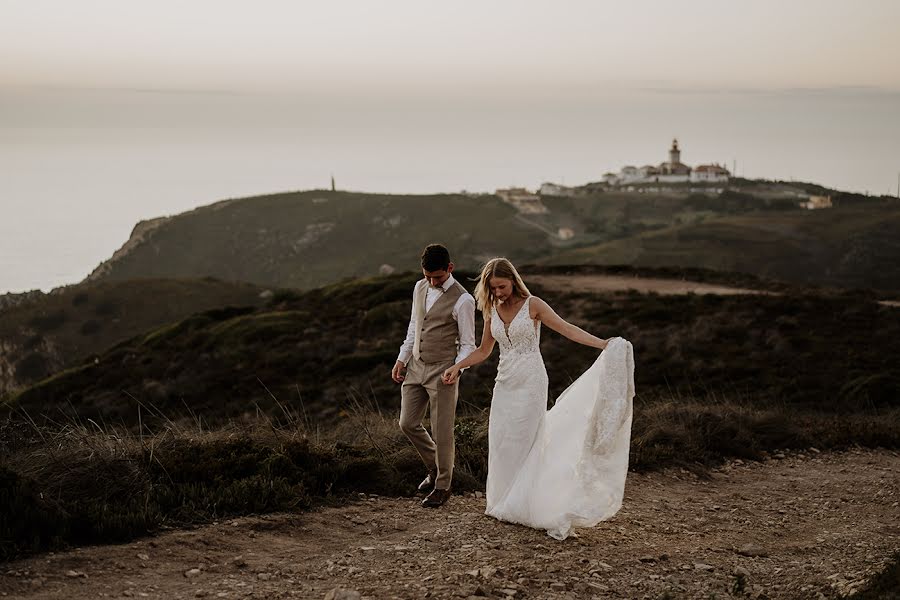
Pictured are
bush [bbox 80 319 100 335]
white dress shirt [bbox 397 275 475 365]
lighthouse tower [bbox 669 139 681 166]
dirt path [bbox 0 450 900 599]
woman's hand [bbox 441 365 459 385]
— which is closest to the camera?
dirt path [bbox 0 450 900 599]

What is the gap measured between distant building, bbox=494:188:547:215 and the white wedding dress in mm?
127329

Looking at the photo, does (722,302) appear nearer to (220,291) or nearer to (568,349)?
(568,349)

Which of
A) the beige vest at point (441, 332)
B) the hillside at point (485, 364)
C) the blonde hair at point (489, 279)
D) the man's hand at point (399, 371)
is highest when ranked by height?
the blonde hair at point (489, 279)

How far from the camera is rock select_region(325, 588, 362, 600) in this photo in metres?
4.69

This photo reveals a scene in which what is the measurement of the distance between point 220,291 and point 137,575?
2408 inches

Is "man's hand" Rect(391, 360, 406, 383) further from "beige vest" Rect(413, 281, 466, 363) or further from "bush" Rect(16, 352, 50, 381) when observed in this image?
"bush" Rect(16, 352, 50, 381)

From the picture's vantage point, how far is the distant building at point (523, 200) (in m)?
135

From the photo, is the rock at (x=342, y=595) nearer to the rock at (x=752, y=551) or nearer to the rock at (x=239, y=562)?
the rock at (x=239, y=562)

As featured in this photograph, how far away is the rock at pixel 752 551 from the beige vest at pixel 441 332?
2719 millimetres

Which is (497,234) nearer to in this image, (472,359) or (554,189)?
(554,189)

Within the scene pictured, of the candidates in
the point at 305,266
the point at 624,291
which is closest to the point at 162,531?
the point at 624,291

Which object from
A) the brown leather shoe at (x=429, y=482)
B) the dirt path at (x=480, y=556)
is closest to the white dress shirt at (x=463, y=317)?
the brown leather shoe at (x=429, y=482)

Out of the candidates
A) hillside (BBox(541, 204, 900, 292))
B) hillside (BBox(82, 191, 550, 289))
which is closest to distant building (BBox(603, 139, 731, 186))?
hillside (BBox(82, 191, 550, 289))

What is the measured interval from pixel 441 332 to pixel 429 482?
152 centimetres
